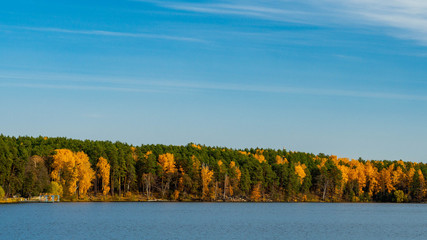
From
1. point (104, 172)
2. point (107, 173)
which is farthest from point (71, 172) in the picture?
point (107, 173)

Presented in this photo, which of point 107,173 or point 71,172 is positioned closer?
point 71,172

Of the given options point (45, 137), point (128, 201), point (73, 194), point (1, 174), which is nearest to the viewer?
point (1, 174)

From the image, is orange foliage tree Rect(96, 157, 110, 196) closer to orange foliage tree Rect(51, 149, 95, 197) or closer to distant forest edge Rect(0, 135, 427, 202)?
distant forest edge Rect(0, 135, 427, 202)

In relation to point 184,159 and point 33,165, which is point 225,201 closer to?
point 184,159

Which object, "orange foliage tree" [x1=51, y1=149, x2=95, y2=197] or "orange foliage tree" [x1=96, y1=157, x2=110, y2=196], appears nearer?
"orange foliage tree" [x1=51, y1=149, x2=95, y2=197]

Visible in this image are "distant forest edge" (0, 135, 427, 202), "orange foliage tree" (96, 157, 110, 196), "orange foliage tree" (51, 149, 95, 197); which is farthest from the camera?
"orange foliage tree" (96, 157, 110, 196)

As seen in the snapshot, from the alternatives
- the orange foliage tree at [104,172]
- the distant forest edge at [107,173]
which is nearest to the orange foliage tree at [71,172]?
the distant forest edge at [107,173]

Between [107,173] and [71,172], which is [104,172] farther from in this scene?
[71,172]

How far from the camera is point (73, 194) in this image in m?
164

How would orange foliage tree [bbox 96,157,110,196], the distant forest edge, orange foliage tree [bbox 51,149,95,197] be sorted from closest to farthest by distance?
the distant forest edge < orange foliage tree [bbox 51,149,95,197] < orange foliage tree [bbox 96,157,110,196]

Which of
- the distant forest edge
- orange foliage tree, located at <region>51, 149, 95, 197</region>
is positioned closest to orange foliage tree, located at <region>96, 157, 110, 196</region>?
the distant forest edge
